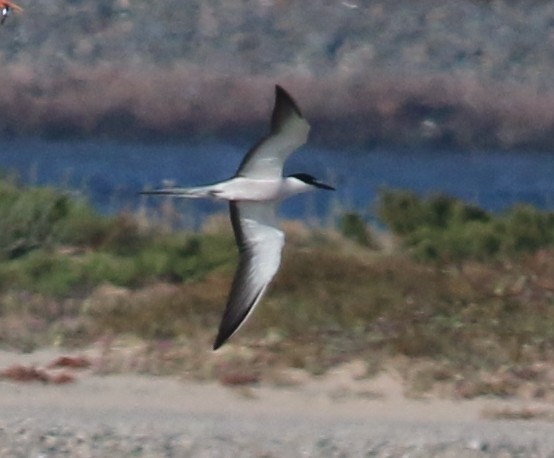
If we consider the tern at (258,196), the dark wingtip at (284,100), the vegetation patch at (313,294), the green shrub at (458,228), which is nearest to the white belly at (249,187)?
the tern at (258,196)

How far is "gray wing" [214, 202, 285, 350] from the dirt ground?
1.48 ft

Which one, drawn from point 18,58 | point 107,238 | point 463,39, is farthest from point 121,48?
point 107,238

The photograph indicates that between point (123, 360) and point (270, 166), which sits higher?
point (270, 166)

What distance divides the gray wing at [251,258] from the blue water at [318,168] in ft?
26.1

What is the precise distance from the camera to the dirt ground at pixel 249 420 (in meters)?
11.4

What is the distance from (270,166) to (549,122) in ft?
73.6

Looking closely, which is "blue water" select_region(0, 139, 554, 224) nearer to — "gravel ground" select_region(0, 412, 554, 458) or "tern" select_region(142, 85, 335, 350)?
"tern" select_region(142, 85, 335, 350)

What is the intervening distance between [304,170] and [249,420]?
13311 millimetres

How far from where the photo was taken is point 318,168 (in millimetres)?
27359

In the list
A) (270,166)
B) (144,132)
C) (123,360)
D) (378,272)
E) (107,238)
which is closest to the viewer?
(270,166)

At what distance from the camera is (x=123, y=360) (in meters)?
13.2

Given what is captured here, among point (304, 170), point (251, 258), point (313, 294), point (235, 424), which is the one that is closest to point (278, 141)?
point (251, 258)

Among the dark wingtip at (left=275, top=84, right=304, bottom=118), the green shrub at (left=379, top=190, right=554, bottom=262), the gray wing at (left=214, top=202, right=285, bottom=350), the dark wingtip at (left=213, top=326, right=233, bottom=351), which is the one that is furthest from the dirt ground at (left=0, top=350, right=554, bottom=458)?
the green shrub at (left=379, top=190, right=554, bottom=262)

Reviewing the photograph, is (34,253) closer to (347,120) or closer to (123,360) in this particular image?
(123,360)
